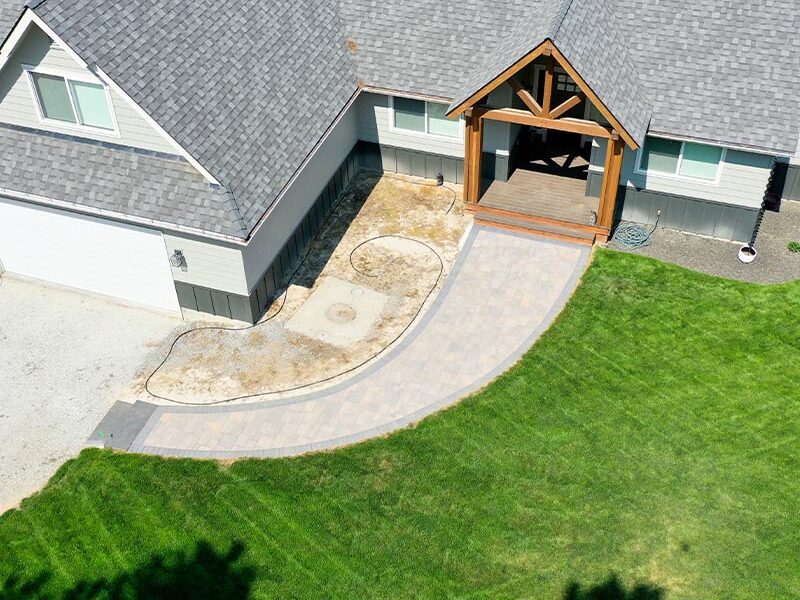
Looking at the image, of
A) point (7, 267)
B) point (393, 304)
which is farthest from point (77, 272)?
point (393, 304)

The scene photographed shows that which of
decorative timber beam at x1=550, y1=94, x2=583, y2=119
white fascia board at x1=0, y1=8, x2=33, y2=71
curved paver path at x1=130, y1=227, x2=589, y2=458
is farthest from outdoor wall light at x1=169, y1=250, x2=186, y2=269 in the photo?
decorative timber beam at x1=550, y1=94, x2=583, y2=119

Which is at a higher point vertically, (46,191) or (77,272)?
(46,191)

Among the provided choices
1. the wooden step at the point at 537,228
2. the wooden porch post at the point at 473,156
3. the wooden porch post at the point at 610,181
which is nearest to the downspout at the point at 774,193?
the wooden porch post at the point at 610,181

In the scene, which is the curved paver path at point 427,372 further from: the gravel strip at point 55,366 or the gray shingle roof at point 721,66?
the gray shingle roof at point 721,66

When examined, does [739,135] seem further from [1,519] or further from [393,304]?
[1,519]

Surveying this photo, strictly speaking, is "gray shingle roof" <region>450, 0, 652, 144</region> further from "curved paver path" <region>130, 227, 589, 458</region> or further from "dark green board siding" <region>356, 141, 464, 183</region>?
"curved paver path" <region>130, 227, 589, 458</region>

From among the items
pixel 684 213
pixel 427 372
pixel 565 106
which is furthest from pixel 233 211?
pixel 684 213
